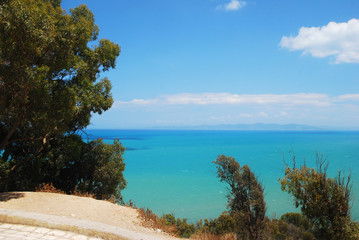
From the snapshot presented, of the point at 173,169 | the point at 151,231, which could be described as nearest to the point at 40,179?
the point at 151,231

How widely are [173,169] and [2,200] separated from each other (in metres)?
68.5

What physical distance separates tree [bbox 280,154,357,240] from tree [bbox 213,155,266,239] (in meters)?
4.20

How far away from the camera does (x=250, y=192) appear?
17.5 meters

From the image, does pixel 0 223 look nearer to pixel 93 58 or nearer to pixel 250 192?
pixel 93 58

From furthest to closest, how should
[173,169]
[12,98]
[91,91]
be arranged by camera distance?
[173,169] < [91,91] < [12,98]

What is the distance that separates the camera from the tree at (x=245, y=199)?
17016mm

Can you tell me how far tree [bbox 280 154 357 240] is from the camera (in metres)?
11.9

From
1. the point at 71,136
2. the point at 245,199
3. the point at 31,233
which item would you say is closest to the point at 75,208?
the point at 31,233

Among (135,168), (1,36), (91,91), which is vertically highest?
(1,36)

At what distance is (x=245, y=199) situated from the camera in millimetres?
17609

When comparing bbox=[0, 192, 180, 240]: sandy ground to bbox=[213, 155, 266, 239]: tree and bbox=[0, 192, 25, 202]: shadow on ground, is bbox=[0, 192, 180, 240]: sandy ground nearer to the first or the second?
bbox=[0, 192, 25, 202]: shadow on ground

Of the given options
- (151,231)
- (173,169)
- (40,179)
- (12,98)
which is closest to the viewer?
(151,231)

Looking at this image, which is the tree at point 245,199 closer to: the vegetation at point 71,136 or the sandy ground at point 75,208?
the vegetation at point 71,136

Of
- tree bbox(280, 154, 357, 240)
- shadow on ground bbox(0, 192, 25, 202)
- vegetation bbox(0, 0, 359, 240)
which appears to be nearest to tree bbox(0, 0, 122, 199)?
vegetation bbox(0, 0, 359, 240)
